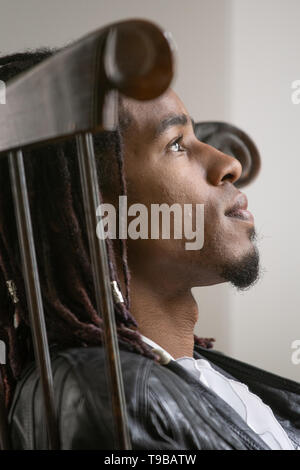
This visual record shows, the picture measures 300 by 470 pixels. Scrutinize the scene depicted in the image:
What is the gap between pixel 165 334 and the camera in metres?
0.66

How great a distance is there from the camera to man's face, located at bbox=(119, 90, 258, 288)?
2.03ft

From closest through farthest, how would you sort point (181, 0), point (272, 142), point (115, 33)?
point (115, 33) → point (181, 0) → point (272, 142)

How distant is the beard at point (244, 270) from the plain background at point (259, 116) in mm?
822

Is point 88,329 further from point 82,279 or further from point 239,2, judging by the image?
point 239,2

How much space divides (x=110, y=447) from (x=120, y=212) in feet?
0.91

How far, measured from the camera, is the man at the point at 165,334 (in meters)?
0.44

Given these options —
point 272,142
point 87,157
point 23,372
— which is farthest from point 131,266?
point 272,142

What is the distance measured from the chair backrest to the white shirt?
243 mm

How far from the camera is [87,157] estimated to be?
0.34m

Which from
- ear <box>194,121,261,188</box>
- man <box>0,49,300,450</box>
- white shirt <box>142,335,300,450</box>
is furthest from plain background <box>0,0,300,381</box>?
white shirt <box>142,335,300,450</box>

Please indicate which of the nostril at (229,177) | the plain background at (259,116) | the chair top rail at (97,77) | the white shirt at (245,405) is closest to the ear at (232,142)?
the nostril at (229,177)

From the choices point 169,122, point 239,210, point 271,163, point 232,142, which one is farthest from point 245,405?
point 271,163

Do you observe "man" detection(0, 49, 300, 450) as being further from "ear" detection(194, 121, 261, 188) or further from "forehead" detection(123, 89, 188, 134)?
"ear" detection(194, 121, 261, 188)

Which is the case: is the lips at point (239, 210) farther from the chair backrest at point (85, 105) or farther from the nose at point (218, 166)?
the chair backrest at point (85, 105)
